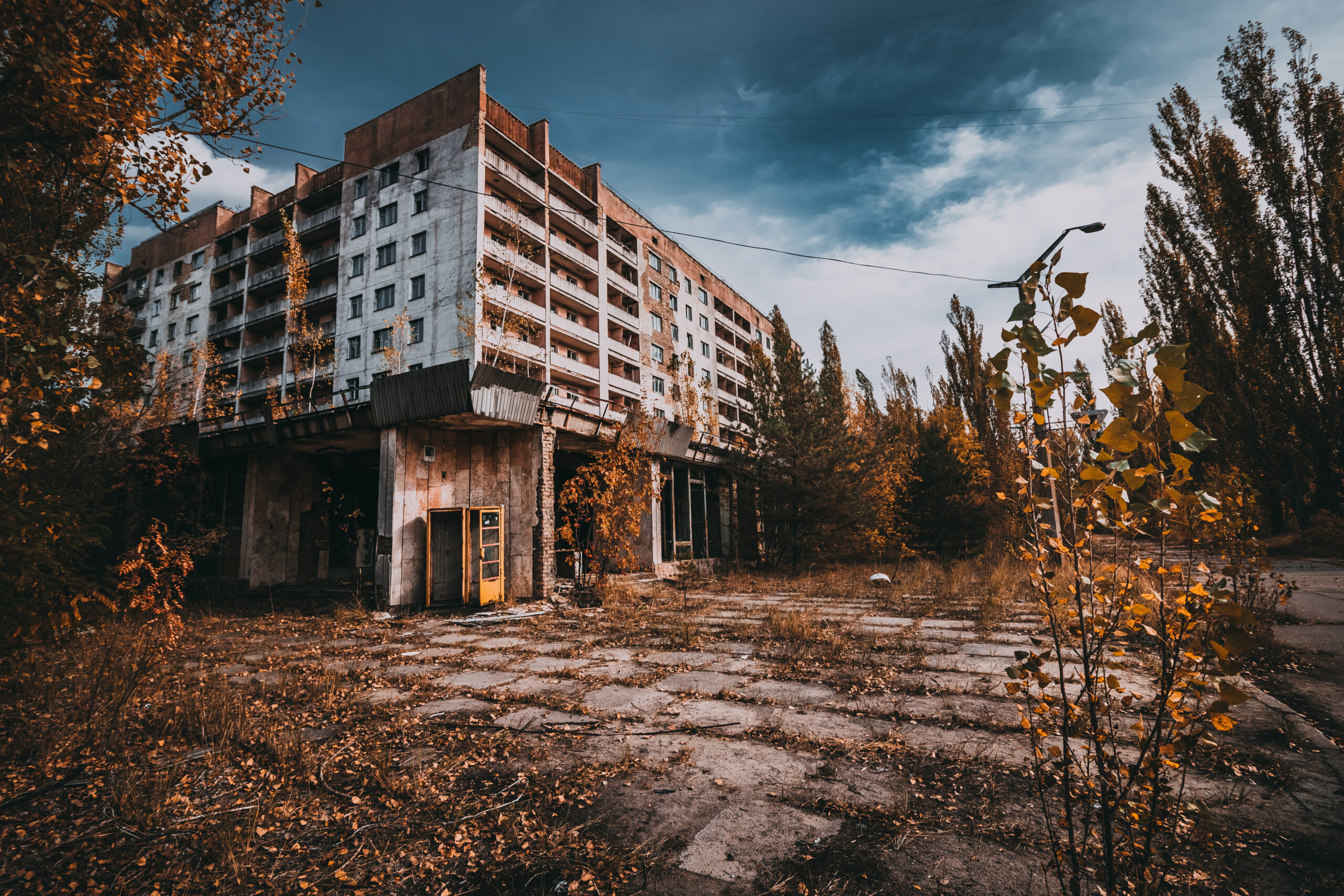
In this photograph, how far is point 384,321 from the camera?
1093 inches

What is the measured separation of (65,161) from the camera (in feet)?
13.8

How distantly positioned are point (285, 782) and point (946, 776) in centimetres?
389

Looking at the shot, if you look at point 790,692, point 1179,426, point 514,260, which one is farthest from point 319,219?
point 1179,426

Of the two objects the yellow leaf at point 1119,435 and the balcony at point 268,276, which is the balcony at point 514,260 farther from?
the yellow leaf at point 1119,435

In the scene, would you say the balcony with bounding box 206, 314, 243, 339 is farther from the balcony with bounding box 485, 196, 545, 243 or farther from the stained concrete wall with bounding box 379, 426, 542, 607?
the stained concrete wall with bounding box 379, 426, 542, 607

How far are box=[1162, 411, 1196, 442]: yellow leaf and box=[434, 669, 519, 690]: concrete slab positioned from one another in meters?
5.44

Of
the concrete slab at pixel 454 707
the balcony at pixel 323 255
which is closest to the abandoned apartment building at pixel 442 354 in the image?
the balcony at pixel 323 255

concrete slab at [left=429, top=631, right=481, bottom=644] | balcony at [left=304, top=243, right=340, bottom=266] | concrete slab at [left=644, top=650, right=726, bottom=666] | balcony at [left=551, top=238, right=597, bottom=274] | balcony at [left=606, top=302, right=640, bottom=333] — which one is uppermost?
balcony at [left=304, top=243, right=340, bottom=266]

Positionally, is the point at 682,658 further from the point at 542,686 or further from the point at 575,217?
the point at 575,217

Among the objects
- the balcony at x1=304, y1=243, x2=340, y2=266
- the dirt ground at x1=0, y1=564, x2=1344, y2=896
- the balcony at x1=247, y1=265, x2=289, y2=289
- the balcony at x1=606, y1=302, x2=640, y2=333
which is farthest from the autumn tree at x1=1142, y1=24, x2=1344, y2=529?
the balcony at x1=247, y1=265, x2=289, y2=289

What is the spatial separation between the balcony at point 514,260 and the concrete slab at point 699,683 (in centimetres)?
2446

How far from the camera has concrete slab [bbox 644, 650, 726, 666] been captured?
5.97 metres

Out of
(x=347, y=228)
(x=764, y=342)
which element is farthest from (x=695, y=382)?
(x=347, y=228)

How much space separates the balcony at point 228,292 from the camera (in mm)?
35531
